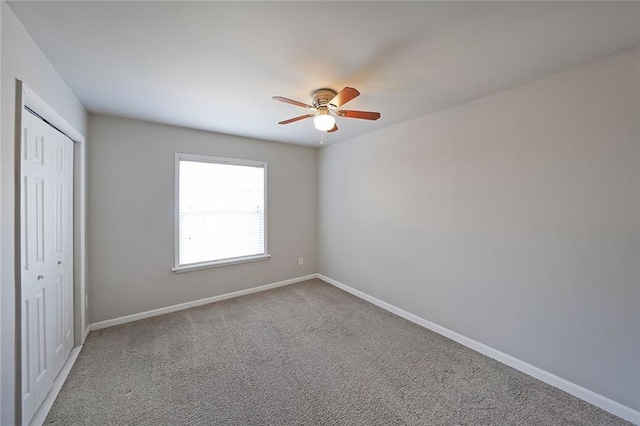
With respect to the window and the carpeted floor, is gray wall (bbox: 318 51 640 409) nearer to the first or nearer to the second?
the carpeted floor

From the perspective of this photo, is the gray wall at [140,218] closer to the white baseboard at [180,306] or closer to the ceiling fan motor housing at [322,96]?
the white baseboard at [180,306]

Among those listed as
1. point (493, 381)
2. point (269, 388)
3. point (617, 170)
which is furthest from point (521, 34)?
point (269, 388)

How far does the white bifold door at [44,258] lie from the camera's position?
1540 millimetres

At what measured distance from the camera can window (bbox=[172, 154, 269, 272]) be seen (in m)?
3.34

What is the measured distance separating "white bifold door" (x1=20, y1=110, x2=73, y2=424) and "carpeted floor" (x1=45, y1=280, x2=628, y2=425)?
282 millimetres

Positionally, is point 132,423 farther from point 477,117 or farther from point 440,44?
point 477,117

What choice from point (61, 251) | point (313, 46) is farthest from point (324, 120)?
point (61, 251)

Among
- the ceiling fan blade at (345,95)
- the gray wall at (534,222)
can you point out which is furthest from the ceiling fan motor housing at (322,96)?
the gray wall at (534,222)

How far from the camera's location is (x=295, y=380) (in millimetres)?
2027

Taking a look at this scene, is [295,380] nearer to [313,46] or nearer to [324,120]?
[324,120]

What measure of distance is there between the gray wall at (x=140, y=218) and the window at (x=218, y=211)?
120 millimetres

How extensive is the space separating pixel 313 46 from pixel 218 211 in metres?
2.68

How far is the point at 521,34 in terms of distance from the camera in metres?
1.49

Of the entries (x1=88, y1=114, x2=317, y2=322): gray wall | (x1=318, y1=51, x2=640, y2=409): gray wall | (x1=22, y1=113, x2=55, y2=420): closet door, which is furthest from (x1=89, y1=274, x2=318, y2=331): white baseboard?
(x1=318, y1=51, x2=640, y2=409): gray wall
